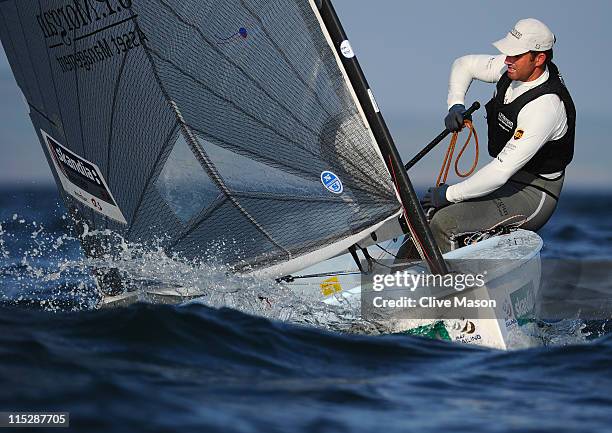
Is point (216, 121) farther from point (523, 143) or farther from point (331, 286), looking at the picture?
point (523, 143)

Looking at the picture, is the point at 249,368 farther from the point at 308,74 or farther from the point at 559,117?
the point at 559,117

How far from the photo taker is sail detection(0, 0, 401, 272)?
505 centimetres

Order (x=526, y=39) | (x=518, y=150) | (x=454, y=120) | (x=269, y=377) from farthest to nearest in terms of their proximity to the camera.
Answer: (x=454, y=120)
(x=526, y=39)
(x=518, y=150)
(x=269, y=377)

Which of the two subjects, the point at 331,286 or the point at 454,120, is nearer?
the point at 331,286

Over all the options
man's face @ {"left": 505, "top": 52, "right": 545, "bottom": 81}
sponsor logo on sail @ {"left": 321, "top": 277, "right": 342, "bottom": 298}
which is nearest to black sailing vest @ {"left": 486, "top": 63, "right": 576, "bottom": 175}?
man's face @ {"left": 505, "top": 52, "right": 545, "bottom": 81}

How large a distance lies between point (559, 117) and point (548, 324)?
4.35 feet

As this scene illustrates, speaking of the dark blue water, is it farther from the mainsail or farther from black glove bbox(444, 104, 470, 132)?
black glove bbox(444, 104, 470, 132)

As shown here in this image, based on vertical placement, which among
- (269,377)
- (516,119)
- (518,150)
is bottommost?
(269,377)

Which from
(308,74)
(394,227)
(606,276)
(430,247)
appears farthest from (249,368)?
(606,276)

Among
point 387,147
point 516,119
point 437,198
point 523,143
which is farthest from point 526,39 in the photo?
point 387,147

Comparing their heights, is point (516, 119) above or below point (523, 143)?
above

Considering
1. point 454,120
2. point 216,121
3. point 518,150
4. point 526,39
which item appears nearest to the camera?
point 216,121

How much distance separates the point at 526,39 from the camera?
18.1ft

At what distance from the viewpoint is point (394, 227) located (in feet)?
19.9
